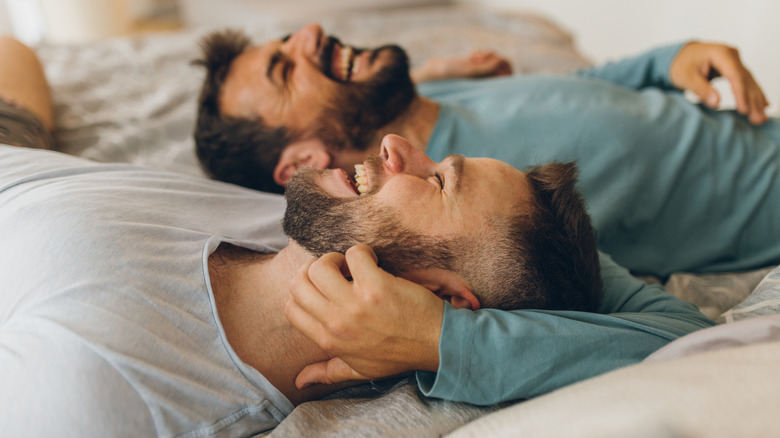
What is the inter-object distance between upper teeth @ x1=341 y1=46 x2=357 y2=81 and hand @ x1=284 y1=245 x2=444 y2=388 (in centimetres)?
95

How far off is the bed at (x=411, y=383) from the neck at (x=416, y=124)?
605 mm

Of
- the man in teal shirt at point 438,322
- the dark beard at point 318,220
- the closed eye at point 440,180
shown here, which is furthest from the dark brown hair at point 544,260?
the dark beard at point 318,220

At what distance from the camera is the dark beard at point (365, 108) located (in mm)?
1516

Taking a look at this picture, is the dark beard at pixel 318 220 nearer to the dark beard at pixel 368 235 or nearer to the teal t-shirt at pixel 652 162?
the dark beard at pixel 368 235

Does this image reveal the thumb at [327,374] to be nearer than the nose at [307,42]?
Yes

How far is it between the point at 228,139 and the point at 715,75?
1437 millimetres

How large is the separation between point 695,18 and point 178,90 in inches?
121

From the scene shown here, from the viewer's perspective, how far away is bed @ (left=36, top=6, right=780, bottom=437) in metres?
0.55

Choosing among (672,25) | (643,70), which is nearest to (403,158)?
(643,70)

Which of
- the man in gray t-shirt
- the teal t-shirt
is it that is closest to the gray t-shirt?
the man in gray t-shirt

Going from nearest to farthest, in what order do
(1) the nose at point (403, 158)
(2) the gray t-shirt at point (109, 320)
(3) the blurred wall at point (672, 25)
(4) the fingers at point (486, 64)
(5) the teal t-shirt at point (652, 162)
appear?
(2) the gray t-shirt at point (109, 320) → (1) the nose at point (403, 158) → (5) the teal t-shirt at point (652, 162) → (4) the fingers at point (486, 64) → (3) the blurred wall at point (672, 25)

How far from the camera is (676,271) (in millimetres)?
1363

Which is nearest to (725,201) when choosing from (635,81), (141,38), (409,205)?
(635,81)

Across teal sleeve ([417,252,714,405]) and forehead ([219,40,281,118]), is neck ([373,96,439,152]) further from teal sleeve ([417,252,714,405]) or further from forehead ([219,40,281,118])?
teal sleeve ([417,252,714,405])
